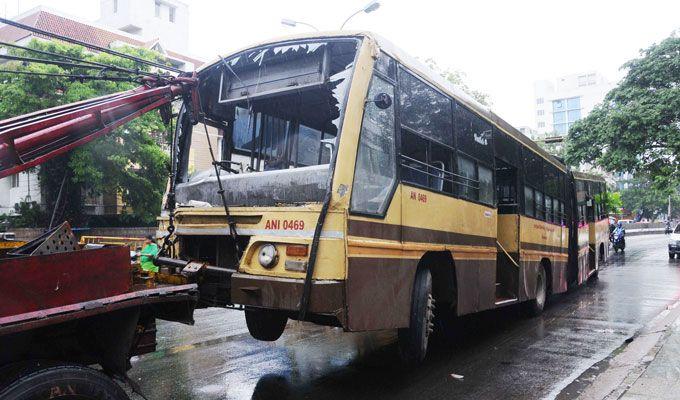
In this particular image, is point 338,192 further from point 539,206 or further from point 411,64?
point 539,206

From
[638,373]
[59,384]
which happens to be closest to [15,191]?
[59,384]

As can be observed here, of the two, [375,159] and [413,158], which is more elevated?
[413,158]

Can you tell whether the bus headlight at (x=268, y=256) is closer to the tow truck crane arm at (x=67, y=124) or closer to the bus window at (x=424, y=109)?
the tow truck crane arm at (x=67, y=124)

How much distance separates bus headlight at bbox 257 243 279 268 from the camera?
436cm

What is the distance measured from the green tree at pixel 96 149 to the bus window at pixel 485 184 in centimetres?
1392

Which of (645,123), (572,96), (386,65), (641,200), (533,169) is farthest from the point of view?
(572,96)

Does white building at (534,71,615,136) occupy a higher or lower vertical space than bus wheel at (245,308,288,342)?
higher

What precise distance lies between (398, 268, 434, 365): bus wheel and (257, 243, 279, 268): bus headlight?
5.75ft

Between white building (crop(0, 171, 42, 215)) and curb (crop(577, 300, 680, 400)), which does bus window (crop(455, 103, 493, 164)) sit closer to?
curb (crop(577, 300, 680, 400))

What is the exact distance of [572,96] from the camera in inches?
3984

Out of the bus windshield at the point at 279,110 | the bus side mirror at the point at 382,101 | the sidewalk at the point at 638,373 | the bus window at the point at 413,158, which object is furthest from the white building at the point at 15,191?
the sidewalk at the point at 638,373

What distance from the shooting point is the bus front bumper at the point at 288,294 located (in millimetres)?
4168

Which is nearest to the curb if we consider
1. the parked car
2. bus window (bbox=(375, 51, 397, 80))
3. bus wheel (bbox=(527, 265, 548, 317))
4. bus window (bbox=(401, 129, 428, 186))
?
bus wheel (bbox=(527, 265, 548, 317))

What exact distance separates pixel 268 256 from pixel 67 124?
1.79 metres
